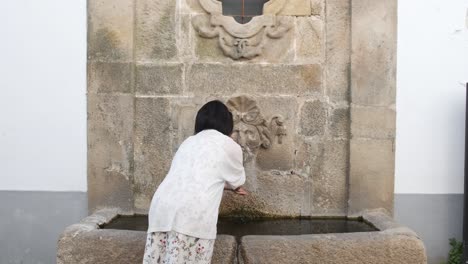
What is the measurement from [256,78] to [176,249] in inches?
70.1

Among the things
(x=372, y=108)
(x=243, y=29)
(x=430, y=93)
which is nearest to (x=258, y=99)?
(x=243, y=29)

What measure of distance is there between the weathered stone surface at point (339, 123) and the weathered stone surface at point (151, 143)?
1236mm

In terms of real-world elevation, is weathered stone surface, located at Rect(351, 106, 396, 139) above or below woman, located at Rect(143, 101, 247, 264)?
above

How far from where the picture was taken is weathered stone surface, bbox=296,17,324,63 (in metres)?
3.88

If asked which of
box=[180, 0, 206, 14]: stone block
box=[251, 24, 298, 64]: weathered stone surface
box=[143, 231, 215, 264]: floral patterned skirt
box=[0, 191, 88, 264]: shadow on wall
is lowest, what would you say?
box=[0, 191, 88, 264]: shadow on wall

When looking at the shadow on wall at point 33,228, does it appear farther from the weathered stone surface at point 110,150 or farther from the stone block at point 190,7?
the stone block at point 190,7

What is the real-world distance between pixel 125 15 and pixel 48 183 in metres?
1.38

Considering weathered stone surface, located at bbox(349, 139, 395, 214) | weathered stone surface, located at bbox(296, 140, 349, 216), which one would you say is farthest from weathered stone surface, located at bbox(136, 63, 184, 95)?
weathered stone surface, located at bbox(349, 139, 395, 214)

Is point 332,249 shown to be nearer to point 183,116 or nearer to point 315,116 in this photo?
point 315,116

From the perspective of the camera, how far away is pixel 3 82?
3.81 meters

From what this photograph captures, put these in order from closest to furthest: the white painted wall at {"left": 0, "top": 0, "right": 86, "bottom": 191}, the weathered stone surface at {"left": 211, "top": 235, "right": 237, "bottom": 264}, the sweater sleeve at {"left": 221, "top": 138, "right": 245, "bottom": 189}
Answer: the sweater sleeve at {"left": 221, "top": 138, "right": 245, "bottom": 189} < the weathered stone surface at {"left": 211, "top": 235, "right": 237, "bottom": 264} < the white painted wall at {"left": 0, "top": 0, "right": 86, "bottom": 191}

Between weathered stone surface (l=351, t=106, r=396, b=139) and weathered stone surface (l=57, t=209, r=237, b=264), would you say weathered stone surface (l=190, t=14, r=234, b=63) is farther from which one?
weathered stone surface (l=57, t=209, r=237, b=264)

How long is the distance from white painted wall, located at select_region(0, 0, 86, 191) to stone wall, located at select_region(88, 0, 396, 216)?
144 millimetres

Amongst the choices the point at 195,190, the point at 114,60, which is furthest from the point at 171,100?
the point at 195,190
